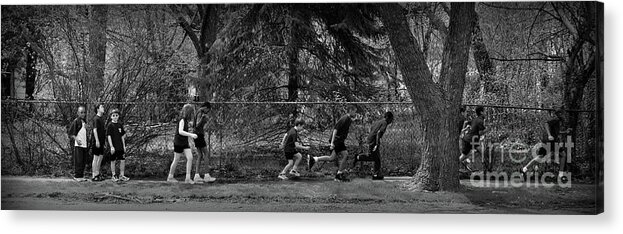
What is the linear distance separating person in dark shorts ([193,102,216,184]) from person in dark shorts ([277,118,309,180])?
1.23 meters

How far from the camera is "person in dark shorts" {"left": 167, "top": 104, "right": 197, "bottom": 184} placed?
59.9ft

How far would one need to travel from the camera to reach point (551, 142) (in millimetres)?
17703

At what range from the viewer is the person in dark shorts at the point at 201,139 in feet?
60.0

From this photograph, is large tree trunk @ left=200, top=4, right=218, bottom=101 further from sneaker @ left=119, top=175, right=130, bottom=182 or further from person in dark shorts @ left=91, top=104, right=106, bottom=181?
sneaker @ left=119, top=175, right=130, bottom=182

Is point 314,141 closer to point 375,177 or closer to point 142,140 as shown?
point 375,177

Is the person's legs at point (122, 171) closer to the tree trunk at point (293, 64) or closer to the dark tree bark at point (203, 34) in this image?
the dark tree bark at point (203, 34)

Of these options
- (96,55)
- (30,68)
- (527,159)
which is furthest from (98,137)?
(527,159)

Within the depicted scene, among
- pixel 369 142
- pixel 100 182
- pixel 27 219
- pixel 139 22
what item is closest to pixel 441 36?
pixel 369 142

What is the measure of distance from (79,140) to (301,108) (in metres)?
3.64

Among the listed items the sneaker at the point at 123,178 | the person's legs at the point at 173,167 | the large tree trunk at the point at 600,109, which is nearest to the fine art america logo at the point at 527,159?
the large tree trunk at the point at 600,109

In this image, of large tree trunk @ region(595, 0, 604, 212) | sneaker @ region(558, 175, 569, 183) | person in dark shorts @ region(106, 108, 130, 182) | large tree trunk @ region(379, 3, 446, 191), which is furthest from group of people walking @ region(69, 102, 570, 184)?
large tree trunk @ region(595, 0, 604, 212)

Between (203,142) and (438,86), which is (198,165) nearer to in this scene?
(203,142)

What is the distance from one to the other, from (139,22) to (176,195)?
2.81m

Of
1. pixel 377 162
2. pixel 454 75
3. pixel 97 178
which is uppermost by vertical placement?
pixel 454 75
